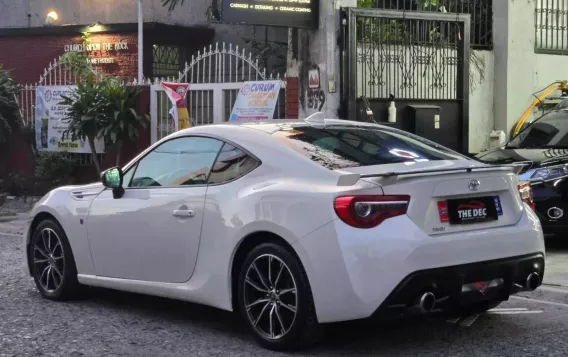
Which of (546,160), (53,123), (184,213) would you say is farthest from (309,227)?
(53,123)

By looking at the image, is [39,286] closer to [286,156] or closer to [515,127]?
[286,156]

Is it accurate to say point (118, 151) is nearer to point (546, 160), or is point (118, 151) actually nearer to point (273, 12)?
point (273, 12)

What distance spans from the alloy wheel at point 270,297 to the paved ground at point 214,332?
176 mm

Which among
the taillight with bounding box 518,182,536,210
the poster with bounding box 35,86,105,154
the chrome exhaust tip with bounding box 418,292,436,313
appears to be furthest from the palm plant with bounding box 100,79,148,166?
the chrome exhaust tip with bounding box 418,292,436,313

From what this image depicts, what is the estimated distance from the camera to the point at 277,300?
5484mm

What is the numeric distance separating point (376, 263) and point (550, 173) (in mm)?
5139

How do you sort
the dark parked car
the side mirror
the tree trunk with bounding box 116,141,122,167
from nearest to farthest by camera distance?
the side mirror → the dark parked car → the tree trunk with bounding box 116,141,122,167

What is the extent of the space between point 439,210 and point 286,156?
Answer: 108cm

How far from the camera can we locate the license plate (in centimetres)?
536

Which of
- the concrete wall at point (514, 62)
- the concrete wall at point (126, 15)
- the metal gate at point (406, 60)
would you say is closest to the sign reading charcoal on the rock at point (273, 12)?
the metal gate at point (406, 60)

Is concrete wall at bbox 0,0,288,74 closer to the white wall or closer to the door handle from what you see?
the white wall

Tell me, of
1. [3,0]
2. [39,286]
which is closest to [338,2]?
[39,286]

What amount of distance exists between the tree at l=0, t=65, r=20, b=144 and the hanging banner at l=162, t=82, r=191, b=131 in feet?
13.8

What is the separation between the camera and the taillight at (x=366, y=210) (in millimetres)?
5102
